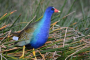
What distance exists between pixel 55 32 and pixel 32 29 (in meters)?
0.61

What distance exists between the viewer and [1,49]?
1.90 meters

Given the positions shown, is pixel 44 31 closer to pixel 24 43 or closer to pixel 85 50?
pixel 24 43

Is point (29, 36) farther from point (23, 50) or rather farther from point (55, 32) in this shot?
point (55, 32)

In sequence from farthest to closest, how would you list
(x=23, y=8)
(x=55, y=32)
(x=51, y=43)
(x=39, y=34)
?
(x=23, y=8) → (x=55, y=32) → (x=51, y=43) → (x=39, y=34)

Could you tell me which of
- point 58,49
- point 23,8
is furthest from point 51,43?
point 23,8

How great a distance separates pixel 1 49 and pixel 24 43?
1.02ft

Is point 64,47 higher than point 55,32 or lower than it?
lower

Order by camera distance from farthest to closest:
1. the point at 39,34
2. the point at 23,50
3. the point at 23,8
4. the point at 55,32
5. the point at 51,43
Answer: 1. the point at 23,8
2. the point at 55,32
3. the point at 51,43
4. the point at 23,50
5. the point at 39,34

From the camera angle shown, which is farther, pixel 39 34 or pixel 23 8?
pixel 23 8

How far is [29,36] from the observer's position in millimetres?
1769

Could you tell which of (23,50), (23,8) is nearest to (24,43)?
(23,50)

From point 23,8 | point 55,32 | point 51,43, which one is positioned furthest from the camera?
point 23,8

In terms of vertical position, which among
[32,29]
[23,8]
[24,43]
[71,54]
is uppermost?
[23,8]

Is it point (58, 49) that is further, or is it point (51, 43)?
point (51, 43)
